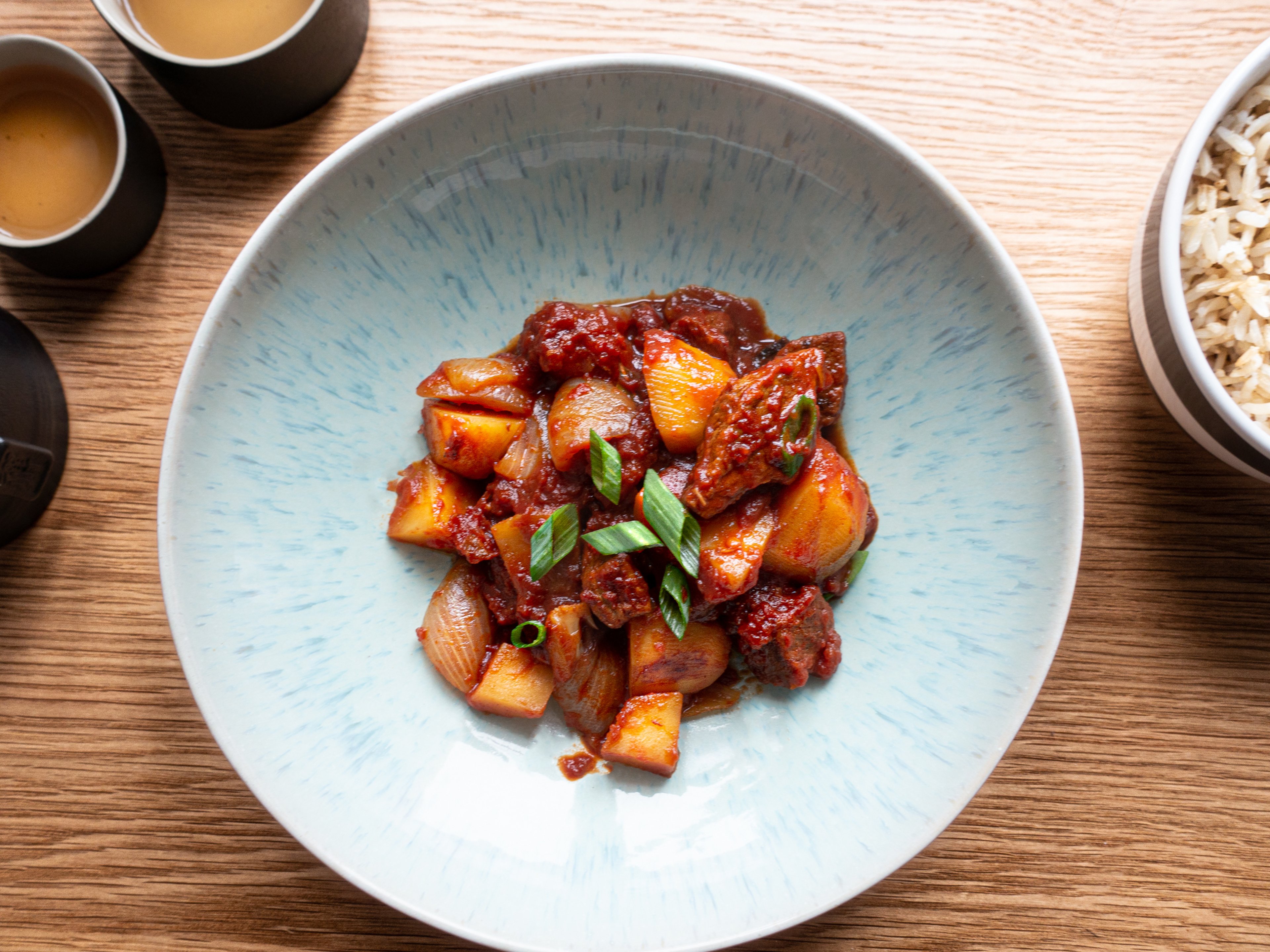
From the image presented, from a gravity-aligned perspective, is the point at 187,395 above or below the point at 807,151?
below

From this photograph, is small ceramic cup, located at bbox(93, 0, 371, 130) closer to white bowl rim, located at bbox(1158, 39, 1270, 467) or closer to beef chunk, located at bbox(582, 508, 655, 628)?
beef chunk, located at bbox(582, 508, 655, 628)

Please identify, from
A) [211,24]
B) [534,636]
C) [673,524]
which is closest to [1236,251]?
[673,524]

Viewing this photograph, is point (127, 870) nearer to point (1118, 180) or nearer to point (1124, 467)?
point (1124, 467)

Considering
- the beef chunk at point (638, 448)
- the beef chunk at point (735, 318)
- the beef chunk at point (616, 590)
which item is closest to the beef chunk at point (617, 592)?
the beef chunk at point (616, 590)

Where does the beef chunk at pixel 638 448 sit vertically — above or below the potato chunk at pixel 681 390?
below

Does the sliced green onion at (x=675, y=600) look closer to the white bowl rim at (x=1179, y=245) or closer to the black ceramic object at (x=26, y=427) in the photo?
the white bowl rim at (x=1179, y=245)

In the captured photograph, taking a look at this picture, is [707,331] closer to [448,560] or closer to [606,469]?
[606,469]

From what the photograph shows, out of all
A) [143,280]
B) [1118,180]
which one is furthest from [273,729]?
[1118,180]
